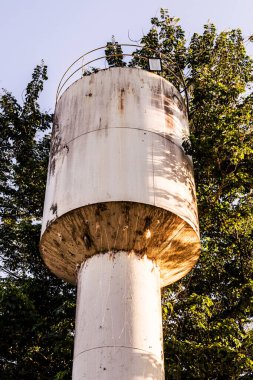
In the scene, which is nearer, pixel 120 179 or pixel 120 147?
pixel 120 179

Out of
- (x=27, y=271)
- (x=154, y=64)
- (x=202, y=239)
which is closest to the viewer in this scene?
(x=154, y=64)

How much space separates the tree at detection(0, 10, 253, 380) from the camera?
1045 cm

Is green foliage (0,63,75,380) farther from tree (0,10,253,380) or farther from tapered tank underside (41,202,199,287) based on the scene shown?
tapered tank underside (41,202,199,287)

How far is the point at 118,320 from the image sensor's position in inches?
286

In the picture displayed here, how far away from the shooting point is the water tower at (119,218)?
7230 mm

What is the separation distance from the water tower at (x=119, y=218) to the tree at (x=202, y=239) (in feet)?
4.87

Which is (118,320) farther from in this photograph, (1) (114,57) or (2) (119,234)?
(1) (114,57)

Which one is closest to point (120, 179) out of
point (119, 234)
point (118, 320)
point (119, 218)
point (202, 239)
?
point (119, 218)

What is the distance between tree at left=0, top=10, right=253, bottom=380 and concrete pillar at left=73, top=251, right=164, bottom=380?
2.91 meters

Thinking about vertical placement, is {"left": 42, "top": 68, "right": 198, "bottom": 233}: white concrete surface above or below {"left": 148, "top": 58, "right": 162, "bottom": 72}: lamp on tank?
below

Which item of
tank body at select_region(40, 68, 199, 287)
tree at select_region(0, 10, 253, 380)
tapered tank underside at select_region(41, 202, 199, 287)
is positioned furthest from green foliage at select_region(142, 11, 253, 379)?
tapered tank underside at select_region(41, 202, 199, 287)

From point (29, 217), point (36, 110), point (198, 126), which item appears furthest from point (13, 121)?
point (198, 126)

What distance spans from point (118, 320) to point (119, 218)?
1.70 meters

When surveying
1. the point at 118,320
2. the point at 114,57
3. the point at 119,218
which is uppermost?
the point at 114,57
